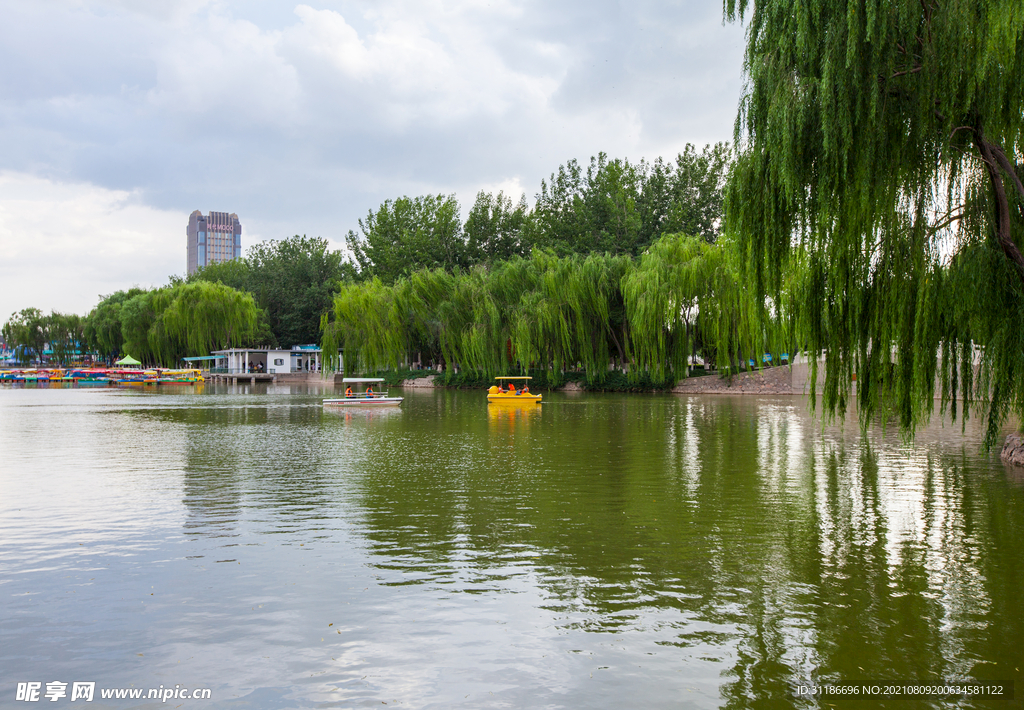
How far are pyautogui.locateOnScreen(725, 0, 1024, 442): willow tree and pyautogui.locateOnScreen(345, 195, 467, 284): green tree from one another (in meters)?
51.3

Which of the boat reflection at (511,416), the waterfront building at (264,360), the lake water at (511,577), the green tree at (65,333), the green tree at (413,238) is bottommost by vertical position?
the lake water at (511,577)

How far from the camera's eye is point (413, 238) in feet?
209

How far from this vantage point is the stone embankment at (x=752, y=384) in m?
38.3

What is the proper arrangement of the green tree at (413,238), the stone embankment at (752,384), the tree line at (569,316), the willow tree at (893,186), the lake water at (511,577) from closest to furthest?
the lake water at (511,577), the willow tree at (893,186), the tree line at (569,316), the stone embankment at (752,384), the green tree at (413,238)

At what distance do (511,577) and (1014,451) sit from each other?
11954mm

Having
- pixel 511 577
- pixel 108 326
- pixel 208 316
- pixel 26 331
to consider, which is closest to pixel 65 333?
pixel 26 331

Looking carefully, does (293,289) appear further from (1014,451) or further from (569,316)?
(1014,451)

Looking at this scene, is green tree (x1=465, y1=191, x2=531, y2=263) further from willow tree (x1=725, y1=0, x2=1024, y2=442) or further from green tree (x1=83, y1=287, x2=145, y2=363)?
willow tree (x1=725, y1=0, x2=1024, y2=442)

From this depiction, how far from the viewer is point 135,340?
234 feet

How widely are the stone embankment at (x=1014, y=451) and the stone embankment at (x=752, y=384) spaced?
23542 mm

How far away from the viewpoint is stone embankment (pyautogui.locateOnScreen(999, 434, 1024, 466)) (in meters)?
13.5

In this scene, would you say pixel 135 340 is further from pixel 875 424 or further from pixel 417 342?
pixel 875 424

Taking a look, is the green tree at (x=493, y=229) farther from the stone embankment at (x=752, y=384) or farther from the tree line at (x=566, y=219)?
the stone embankment at (x=752, y=384)

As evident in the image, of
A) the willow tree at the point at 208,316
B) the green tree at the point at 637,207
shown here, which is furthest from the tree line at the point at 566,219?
the willow tree at the point at 208,316
